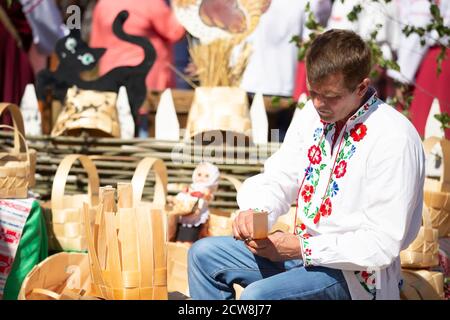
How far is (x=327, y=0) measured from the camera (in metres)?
5.11

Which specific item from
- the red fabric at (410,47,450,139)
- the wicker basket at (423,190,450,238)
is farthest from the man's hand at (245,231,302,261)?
the red fabric at (410,47,450,139)

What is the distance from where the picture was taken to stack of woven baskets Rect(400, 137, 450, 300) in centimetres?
293

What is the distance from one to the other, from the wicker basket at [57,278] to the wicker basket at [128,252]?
16cm

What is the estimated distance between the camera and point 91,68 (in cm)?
468

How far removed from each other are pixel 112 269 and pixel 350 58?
103 cm

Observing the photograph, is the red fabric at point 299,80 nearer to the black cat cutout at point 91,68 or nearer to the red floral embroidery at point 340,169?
the black cat cutout at point 91,68

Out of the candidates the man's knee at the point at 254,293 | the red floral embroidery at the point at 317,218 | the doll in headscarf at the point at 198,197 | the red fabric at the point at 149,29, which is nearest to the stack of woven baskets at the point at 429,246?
the red floral embroidery at the point at 317,218

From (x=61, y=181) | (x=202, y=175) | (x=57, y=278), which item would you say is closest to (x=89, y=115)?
(x=202, y=175)

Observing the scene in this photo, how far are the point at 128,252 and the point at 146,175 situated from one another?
71cm

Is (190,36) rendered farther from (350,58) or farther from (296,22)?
(350,58)

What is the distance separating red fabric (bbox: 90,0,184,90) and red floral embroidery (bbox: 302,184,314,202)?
2.62m

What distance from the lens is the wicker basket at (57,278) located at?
9.61 feet

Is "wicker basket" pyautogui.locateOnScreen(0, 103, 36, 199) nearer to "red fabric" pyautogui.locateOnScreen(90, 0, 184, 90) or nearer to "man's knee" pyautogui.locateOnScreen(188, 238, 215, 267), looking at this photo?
"man's knee" pyautogui.locateOnScreen(188, 238, 215, 267)

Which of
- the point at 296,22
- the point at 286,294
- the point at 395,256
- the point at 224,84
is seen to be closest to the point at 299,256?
the point at 286,294
